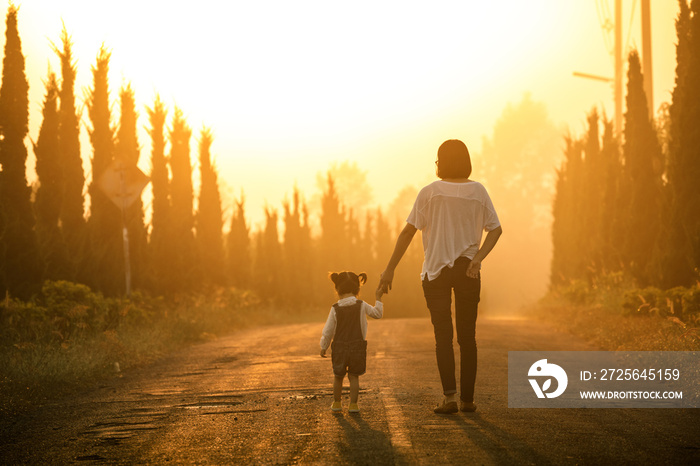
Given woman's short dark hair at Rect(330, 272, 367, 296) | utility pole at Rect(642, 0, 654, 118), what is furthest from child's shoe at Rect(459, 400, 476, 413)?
utility pole at Rect(642, 0, 654, 118)

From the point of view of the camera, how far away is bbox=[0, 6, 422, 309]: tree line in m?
15.5

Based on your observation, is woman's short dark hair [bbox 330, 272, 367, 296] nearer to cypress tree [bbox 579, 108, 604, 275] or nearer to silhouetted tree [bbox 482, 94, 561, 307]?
cypress tree [bbox 579, 108, 604, 275]

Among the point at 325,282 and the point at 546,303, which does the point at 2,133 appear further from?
the point at 325,282

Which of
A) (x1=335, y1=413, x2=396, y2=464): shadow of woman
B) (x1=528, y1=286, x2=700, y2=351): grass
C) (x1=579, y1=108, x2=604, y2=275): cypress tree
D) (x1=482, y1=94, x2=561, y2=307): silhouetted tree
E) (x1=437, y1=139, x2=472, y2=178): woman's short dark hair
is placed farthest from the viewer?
(x1=482, y1=94, x2=561, y2=307): silhouetted tree

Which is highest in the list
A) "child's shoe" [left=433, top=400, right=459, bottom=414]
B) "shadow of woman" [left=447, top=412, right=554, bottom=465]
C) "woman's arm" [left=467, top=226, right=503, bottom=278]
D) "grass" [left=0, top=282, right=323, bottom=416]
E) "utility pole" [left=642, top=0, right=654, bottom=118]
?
"utility pole" [left=642, top=0, right=654, bottom=118]

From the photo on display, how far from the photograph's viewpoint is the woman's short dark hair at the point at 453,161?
6652 millimetres

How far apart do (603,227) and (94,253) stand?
13779 millimetres

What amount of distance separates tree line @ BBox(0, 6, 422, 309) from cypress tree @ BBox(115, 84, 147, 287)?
0.03 m

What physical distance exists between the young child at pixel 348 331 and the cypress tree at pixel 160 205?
16.2 m

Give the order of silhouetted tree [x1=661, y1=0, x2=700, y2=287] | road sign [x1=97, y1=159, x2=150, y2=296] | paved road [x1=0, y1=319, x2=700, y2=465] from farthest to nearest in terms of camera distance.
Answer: road sign [x1=97, y1=159, x2=150, y2=296] < silhouetted tree [x1=661, y1=0, x2=700, y2=287] < paved road [x1=0, y1=319, x2=700, y2=465]

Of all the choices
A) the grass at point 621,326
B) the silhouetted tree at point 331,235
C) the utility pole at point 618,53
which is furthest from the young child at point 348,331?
the silhouetted tree at point 331,235

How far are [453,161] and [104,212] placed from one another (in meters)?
15.0

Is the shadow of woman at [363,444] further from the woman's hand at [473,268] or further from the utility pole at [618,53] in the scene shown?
the utility pole at [618,53]

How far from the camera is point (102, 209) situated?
19.7 m
